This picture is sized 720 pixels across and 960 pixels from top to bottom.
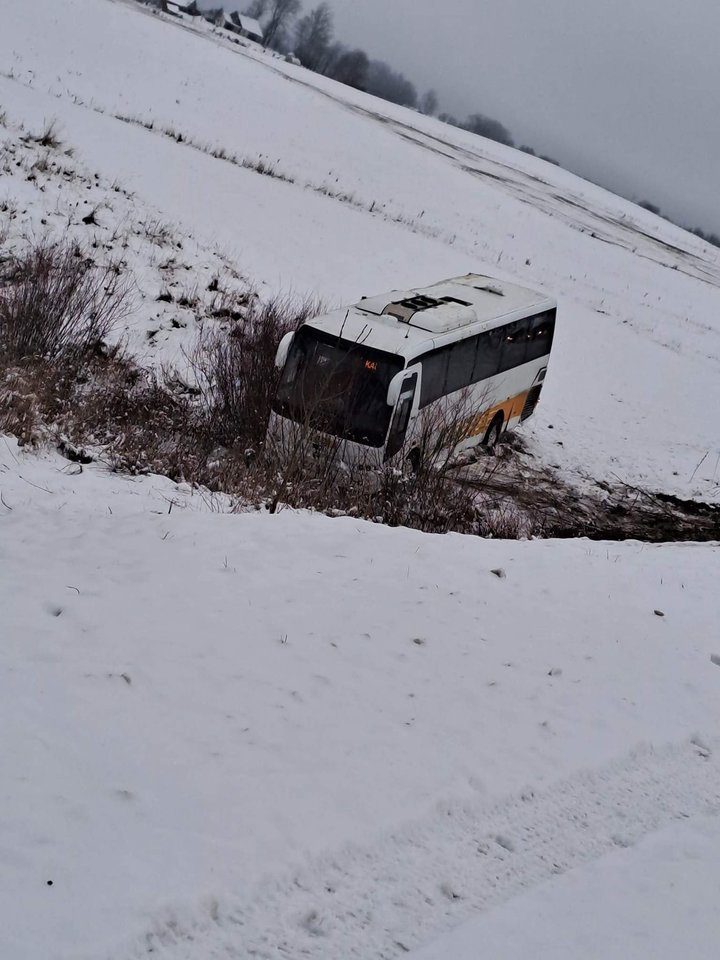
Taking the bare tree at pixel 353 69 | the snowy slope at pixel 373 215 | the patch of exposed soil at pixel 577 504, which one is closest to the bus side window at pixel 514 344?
the patch of exposed soil at pixel 577 504

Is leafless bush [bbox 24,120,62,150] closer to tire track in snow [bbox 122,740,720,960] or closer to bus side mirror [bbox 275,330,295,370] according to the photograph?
bus side mirror [bbox 275,330,295,370]

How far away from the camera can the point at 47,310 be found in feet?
43.2

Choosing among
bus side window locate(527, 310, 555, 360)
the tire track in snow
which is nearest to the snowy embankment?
the tire track in snow

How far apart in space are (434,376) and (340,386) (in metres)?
1.84

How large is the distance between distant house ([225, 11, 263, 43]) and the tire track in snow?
10933 cm

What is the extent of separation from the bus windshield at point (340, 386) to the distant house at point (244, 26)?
10134 cm

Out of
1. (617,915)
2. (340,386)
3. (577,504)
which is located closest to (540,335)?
(577,504)

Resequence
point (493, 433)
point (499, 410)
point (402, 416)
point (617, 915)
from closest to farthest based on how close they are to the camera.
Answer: point (617, 915) → point (402, 416) → point (499, 410) → point (493, 433)

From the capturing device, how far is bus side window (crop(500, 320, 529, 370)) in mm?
15711

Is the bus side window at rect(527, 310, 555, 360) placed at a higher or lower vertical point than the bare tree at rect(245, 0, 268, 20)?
lower

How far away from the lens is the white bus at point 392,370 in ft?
38.8

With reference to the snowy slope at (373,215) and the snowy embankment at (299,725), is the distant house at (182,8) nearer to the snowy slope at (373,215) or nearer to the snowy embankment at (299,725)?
the snowy slope at (373,215)

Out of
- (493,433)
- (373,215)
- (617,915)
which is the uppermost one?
(373,215)

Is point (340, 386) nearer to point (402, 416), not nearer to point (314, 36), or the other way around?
point (402, 416)
